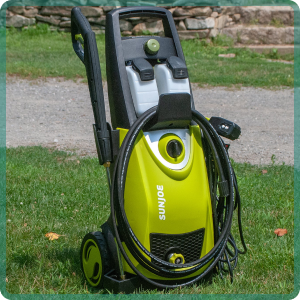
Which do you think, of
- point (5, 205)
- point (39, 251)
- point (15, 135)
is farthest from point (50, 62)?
point (39, 251)

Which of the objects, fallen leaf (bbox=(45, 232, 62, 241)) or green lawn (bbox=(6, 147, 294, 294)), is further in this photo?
fallen leaf (bbox=(45, 232, 62, 241))

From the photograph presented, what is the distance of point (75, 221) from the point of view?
10.3 feet

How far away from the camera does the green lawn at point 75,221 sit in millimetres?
2424

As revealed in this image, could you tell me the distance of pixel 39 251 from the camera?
270cm

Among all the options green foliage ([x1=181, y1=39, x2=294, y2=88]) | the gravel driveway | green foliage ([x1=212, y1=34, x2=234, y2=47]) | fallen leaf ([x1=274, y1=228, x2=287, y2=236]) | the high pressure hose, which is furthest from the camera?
green foliage ([x1=212, y1=34, x2=234, y2=47])

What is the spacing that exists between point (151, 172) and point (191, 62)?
Result: 8111mm

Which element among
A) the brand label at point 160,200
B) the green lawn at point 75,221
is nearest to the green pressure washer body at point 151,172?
the brand label at point 160,200

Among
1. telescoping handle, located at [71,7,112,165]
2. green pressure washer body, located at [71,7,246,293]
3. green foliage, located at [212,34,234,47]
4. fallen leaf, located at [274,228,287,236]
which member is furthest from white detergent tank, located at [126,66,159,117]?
green foliage, located at [212,34,234,47]

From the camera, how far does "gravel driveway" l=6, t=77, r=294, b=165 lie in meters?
5.36

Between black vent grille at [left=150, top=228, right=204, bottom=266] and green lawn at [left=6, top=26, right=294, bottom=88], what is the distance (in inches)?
258

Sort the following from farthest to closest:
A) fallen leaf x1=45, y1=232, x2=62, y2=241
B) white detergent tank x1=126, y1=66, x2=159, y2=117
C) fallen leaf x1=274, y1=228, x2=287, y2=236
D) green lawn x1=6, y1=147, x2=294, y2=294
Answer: fallen leaf x1=274, y1=228, x2=287, y2=236 → fallen leaf x1=45, y1=232, x2=62, y2=241 → green lawn x1=6, y1=147, x2=294, y2=294 → white detergent tank x1=126, y1=66, x2=159, y2=117

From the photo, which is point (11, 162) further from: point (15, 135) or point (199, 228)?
point (199, 228)

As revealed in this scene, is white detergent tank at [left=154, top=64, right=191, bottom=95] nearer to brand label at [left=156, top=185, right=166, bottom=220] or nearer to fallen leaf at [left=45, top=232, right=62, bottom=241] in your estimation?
brand label at [left=156, top=185, right=166, bottom=220]

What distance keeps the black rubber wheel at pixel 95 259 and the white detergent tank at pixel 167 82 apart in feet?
2.64
